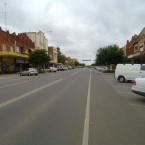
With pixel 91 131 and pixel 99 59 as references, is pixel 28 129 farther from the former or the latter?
pixel 99 59

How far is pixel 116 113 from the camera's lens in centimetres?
1102

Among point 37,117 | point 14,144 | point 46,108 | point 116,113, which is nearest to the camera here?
point 14,144

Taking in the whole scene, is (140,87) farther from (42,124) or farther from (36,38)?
(36,38)

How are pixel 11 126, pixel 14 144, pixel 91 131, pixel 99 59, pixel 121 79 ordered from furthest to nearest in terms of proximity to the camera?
pixel 99 59, pixel 121 79, pixel 11 126, pixel 91 131, pixel 14 144

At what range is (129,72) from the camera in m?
32.2

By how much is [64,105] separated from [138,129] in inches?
200

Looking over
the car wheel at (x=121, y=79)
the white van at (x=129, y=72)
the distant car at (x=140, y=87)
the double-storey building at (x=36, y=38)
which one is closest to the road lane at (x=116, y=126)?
the distant car at (x=140, y=87)

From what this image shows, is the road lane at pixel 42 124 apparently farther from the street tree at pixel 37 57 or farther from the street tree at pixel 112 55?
the street tree at pixel 37 57

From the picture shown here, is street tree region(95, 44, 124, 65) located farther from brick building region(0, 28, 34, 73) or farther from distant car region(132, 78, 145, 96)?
distant car region(132, 78, 145, 96)

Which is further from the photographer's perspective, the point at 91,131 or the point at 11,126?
the point at 11,126

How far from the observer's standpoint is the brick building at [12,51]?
66062 mm

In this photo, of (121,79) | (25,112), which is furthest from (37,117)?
(121,79)

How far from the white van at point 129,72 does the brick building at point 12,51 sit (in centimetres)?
3247

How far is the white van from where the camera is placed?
103ft
